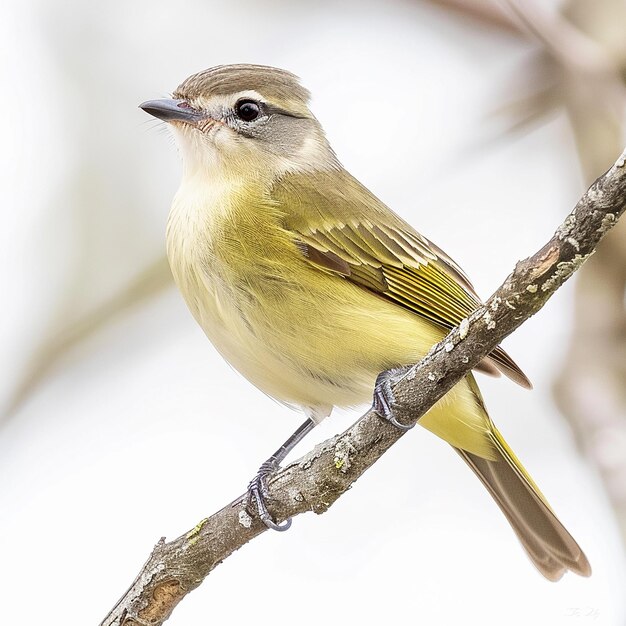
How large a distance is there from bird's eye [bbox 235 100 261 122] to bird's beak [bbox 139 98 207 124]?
0.21 meters

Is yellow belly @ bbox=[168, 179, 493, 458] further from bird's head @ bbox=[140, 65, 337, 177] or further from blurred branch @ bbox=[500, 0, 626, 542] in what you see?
blurred branch @ bbox=[500, 0, 626, 542]

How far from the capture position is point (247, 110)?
427cm

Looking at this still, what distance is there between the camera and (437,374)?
276 centimetres

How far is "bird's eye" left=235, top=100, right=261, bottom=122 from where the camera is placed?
4246mm

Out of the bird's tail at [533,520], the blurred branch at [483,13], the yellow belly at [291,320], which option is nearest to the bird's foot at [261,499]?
the yellow belly at [291,320]

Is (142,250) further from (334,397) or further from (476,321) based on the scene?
(476,321)

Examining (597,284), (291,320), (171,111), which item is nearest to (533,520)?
(597,284)

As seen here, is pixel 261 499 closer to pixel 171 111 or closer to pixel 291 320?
pixel 291 320

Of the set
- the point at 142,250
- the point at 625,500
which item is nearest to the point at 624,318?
the point at 625,500

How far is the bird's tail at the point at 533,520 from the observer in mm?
4090

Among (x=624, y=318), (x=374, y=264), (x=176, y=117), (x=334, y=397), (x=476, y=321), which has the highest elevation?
(x=176, y=117)

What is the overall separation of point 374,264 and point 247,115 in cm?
94

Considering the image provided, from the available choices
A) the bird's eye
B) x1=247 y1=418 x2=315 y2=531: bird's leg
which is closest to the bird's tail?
x1=247 y1=418 x2=315 y2=531: bird's leg

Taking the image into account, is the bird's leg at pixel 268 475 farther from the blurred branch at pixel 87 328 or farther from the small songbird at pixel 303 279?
the blurred branch at pixel 87 328
